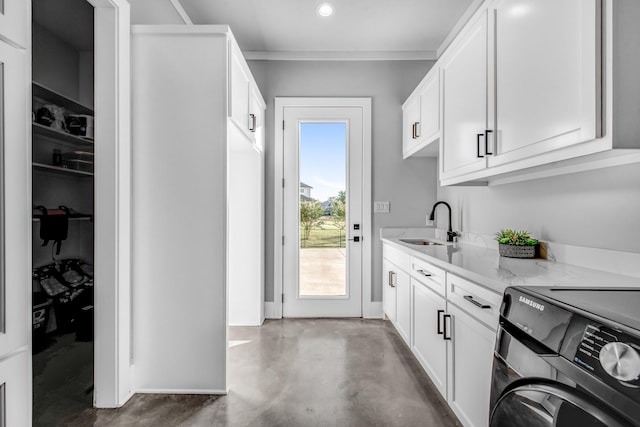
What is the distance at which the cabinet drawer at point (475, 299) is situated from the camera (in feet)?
4.32

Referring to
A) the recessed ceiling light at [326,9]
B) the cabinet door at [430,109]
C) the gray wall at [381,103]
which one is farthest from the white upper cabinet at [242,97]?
the cabinet door at [430,109]

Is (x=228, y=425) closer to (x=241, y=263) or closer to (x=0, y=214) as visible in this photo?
(x=0, y=214)

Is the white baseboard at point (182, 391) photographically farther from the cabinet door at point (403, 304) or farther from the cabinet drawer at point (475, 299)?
the cabinet drawer at point (475, 299)

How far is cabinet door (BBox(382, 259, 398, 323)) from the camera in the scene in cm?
298

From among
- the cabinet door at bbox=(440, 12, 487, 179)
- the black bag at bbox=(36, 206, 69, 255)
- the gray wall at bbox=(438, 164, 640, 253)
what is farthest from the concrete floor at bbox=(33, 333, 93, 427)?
the gray wall at bbox=(438, 164, 640, 253)

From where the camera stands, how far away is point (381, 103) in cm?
357

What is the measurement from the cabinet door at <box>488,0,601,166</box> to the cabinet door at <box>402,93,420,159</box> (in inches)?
52.4

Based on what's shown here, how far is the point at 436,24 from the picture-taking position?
9.96 ft

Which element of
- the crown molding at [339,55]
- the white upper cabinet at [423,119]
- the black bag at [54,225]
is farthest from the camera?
the crown molding at [339,55]

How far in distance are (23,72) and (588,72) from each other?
1992mm

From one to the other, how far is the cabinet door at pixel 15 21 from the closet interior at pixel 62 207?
56 centimetres

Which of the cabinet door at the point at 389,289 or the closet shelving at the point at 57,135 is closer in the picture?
the closet shelving at the point at 57,135

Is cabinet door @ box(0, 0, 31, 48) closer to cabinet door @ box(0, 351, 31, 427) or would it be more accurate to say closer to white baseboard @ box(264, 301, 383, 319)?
cabinet door @ box(0, 351, 31, 427)

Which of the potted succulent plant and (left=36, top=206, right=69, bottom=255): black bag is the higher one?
(left=36, top=206, right=69, bottom=255): black bag
